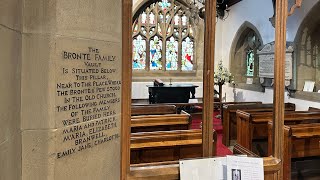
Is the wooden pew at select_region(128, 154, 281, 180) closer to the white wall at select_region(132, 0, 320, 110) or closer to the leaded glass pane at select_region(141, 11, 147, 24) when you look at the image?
the white wall at select_region(132, 0, 320, 110)

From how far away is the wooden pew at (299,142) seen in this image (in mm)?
3104

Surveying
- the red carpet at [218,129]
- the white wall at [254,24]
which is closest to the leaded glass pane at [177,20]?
the white wall at [254,24]

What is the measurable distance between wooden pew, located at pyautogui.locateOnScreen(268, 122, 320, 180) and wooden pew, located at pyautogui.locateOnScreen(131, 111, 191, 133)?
959 mm

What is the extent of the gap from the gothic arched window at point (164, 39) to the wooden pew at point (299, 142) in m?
7.37

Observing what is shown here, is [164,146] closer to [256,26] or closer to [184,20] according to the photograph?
[256,26]

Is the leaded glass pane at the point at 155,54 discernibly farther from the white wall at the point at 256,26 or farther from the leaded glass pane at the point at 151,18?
the white wall at the point at 256,26

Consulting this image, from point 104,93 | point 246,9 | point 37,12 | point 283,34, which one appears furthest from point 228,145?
point 246,9

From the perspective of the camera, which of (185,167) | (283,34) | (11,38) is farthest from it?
(283,34)

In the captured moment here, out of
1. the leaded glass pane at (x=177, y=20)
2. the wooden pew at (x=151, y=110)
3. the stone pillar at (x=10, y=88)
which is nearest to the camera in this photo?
the stone pillar at (x=10, y=88)

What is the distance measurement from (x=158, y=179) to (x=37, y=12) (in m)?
0.92

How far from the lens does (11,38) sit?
0.98m

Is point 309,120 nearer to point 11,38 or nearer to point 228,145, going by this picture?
point 228,145

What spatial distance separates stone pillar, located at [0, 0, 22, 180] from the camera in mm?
934

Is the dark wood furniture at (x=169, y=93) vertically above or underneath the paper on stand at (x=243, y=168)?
above
